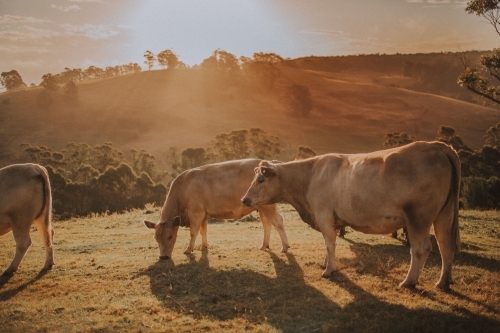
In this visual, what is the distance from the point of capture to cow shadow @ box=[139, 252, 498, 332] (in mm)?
7797

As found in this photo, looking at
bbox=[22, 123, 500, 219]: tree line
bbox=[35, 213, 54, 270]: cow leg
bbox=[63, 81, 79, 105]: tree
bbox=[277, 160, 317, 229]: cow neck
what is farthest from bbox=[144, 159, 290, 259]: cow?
bbox=[63, 81, 79, 105]: tree

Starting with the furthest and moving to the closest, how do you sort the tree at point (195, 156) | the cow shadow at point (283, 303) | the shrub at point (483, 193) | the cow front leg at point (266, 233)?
the tree at point (195, 156) → the shrub at point (483, 193) → the cow front leg at point (266, 233) → the cow shadow at point (283, 303)

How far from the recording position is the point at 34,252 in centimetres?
1512

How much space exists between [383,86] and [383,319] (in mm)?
129464

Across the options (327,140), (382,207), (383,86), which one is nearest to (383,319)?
(382,207)

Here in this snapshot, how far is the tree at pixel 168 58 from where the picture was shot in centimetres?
13488

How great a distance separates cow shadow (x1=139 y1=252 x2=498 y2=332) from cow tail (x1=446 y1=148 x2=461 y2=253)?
167 cm

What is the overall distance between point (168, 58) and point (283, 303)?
133 metres

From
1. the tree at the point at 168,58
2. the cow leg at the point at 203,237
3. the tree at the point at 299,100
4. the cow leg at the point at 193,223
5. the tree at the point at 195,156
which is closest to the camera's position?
the cow leg at the point at 193,223

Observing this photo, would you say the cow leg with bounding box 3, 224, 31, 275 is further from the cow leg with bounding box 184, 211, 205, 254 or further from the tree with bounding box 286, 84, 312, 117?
the tree with bounding box 286, 84, 312, 117

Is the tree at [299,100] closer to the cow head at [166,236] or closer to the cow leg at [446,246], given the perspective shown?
the cow head at [166,236]

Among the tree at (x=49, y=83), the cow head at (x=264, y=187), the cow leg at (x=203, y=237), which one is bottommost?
the cow leg at (x=203, y=237)

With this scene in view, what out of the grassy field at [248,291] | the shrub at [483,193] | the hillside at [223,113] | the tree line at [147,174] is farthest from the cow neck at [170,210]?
the hillside at [223,113]

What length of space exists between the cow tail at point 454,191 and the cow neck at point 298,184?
10.9ft
